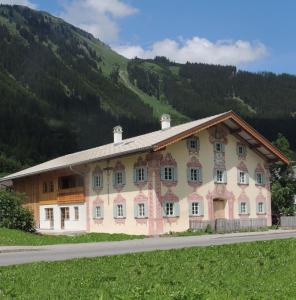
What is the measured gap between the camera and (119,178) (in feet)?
128

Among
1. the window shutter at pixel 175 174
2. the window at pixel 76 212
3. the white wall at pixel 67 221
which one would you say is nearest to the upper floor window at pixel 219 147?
the window shutter at pixel 175 174

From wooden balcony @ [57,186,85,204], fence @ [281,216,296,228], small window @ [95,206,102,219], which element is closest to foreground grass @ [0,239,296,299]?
small window @ [95,206,102,219]

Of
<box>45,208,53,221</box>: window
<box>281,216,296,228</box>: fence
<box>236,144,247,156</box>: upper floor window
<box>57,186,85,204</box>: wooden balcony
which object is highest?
A: <box>236,144,247,156</box>: upper floor window

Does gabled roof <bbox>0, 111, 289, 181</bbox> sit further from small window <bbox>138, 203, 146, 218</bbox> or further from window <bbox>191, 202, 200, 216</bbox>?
window <bbox>191, 202, 200, 216</bbox>

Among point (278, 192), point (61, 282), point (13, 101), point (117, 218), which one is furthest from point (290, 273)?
point (13, 101)

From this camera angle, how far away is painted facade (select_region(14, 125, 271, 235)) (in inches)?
1417

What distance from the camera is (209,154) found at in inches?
1545

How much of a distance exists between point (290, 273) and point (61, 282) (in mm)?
4644

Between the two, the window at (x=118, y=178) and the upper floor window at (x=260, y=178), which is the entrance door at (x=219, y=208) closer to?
the upper floor window at (x=260, y=178)

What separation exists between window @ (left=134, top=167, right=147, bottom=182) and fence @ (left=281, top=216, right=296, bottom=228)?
12.0 metres

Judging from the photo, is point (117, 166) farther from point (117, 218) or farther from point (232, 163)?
point (232, 163)

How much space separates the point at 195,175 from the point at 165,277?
26753mm

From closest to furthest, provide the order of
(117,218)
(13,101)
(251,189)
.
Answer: (117,218)
(251,189)
(13,101)

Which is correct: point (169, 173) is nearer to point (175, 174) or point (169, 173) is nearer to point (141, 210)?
point (175, 174)
